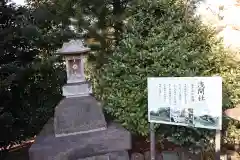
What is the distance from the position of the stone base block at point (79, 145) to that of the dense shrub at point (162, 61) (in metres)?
0.27

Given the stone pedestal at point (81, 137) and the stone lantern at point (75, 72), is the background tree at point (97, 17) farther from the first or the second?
the stone pedestal at point (81, 137)

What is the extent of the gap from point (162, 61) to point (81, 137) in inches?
64.3

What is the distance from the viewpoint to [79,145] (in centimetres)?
376

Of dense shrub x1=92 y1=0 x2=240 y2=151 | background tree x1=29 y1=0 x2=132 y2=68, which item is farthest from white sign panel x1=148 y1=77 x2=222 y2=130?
background tree x1=29 y1=0 x2=132 y2=68

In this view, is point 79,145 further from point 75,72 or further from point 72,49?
point 72,49

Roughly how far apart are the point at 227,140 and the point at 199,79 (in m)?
1.59

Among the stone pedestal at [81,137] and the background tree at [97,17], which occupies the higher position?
the background tree at [97,17]

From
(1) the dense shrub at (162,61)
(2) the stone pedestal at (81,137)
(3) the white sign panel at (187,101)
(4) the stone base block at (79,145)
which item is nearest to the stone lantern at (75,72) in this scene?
(2) the stone pedestal at (81,137)

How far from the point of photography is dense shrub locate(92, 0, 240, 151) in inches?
149

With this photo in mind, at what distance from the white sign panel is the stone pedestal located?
834mm

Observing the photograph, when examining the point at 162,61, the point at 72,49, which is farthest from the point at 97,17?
A: the point at 162,61

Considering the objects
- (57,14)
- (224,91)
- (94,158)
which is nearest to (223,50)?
(224,91)

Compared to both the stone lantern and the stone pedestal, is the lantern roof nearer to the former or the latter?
the stone lantern

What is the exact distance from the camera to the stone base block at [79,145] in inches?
144
